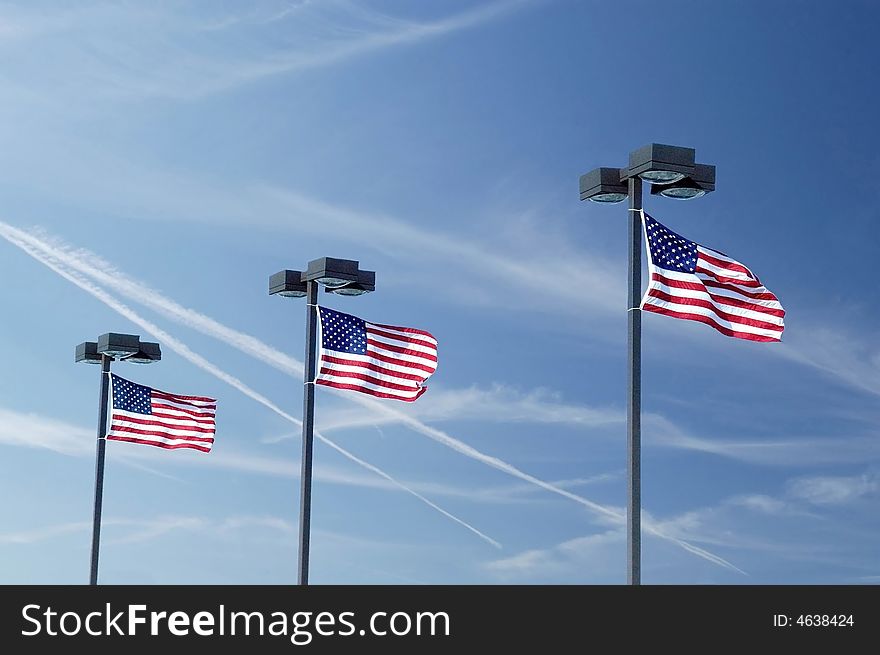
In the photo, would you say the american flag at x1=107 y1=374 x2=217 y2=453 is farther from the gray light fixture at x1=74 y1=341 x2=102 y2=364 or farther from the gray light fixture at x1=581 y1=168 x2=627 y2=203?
the gray light fixture at x1=581 y1=168 x2=627 y2=203

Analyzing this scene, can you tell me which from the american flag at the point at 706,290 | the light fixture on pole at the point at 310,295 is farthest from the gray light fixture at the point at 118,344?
the american flag at the point at 706,290

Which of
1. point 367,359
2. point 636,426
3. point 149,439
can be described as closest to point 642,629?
point 636,426

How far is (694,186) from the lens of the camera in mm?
17797

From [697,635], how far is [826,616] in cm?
140

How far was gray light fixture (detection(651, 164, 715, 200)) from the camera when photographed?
17672mm

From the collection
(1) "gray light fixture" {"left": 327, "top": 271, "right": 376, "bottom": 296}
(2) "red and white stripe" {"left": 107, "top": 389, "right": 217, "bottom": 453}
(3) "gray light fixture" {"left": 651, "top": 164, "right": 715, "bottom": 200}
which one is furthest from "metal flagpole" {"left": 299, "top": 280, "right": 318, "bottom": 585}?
(3) "gray light fixture" {"left": 651, "top": 164, "right": 715, "bottom": 200}

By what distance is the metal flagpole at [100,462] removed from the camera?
2803cm

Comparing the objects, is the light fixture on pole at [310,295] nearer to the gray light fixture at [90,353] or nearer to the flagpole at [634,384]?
the flagpole at [634,384]

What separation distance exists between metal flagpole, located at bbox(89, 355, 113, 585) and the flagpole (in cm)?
1403

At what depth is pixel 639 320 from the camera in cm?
1736

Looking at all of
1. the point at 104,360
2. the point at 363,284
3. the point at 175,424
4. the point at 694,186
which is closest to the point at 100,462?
the point at 104,360

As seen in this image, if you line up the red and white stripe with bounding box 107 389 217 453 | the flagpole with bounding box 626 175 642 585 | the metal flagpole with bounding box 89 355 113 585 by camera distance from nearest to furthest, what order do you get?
the flagpole with bounding box 626 175 642 585
the red and white stripe with bounding box 107 389 217 453
the metal flagpole with bounding box 89 355 113 585

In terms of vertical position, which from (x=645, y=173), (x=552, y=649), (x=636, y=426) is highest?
(x=645, y=173)

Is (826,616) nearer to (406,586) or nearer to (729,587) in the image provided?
(729,587)
